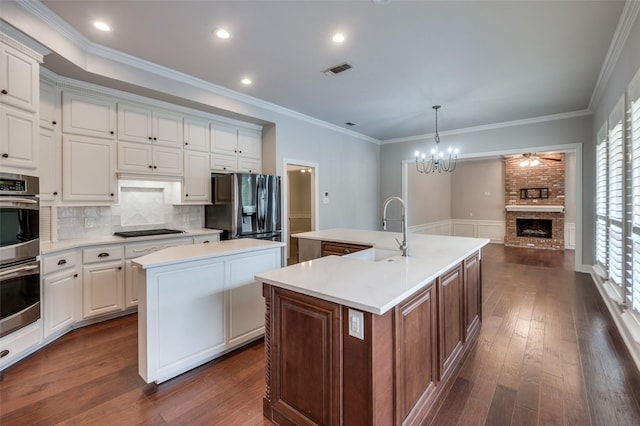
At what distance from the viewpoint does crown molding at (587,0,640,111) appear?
2249 mm

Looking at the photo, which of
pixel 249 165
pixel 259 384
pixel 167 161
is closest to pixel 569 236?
pixel 249 165

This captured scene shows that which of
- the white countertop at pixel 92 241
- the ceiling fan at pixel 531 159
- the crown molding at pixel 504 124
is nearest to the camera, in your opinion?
the white countertop at pixel 92 241

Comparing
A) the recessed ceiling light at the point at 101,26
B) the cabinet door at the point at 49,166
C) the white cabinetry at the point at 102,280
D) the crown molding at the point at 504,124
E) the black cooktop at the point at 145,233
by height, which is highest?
the crown molding at the point at 504,124

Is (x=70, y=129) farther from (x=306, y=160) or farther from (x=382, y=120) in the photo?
(x=382, y=120)

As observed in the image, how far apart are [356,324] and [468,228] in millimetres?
9500

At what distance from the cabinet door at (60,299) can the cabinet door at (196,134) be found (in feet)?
6.51

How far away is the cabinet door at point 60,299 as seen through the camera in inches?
102

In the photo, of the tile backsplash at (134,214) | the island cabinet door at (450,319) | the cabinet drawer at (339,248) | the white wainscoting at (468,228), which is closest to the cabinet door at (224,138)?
the tile backsplash at (134,214)

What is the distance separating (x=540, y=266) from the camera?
568 centimetres

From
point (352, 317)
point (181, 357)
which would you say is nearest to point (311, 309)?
point (352, 317)

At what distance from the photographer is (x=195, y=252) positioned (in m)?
2.28

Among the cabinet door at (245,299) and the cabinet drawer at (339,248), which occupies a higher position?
the cabinet drawer at (339,248)

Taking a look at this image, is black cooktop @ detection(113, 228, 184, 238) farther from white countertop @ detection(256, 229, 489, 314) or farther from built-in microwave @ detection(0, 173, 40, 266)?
white countertop @ detection(256, 229, 489, 314)

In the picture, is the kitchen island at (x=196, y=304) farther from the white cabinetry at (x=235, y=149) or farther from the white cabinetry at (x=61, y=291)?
the white cabinetry at (x=235, y=149)
